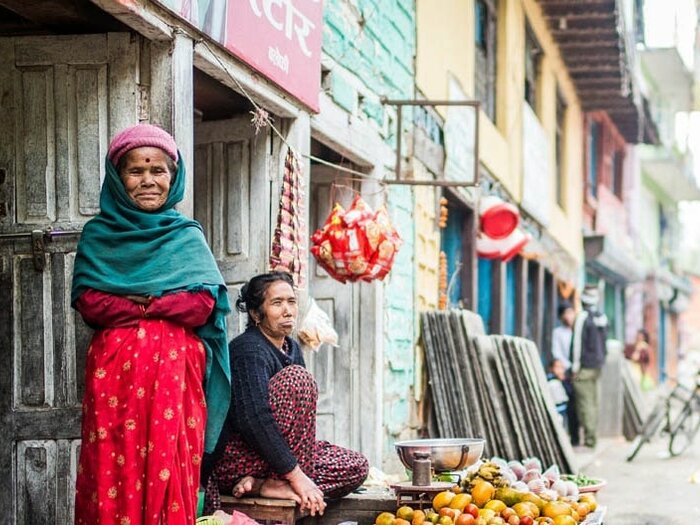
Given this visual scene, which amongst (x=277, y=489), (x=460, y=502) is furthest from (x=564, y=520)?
(x=277, y=489)

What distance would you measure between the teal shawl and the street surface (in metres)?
4.73

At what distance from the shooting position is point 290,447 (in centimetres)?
561

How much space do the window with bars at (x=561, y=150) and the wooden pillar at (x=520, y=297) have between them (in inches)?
135

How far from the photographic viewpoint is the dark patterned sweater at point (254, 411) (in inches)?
213

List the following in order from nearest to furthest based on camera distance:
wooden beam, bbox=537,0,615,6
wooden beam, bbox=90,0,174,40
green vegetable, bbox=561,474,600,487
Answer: wooden beam, bbox=90,0,174,40 → green vegetable, bbox=561,474,600,487 → wooden beam, bbox=537,0,615,6

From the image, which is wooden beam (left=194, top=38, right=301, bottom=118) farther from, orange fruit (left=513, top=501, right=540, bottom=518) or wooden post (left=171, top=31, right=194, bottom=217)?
orange fruit (left=513, top=501, right=540, bottom=518)

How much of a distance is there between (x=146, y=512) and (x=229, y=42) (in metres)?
2.44

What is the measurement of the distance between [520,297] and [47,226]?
402 inches

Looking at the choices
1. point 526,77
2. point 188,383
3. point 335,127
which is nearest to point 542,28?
point 526,77

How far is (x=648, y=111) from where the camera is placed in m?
23.7

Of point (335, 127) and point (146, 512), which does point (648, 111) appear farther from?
point (146, 512)

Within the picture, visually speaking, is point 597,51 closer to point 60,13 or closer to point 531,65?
point 531,65

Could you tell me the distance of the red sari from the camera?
4.34 m

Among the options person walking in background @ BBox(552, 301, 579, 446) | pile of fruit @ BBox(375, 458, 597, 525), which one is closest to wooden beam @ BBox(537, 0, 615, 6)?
person walking in background @ BBox(552, 301, 579, 446)
